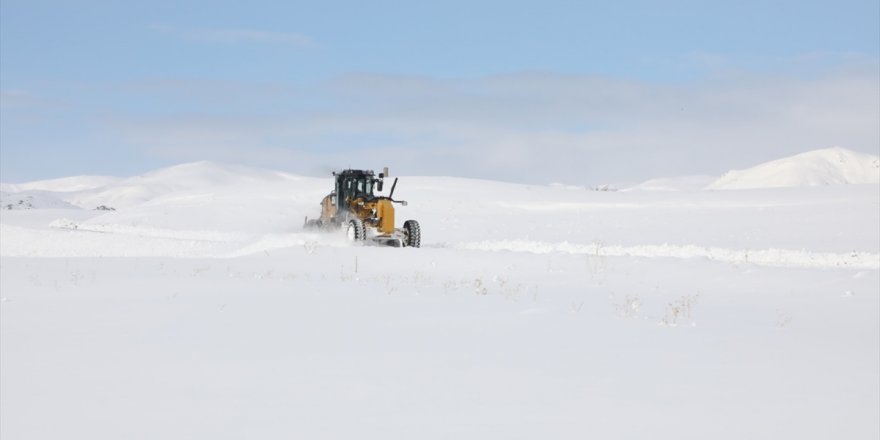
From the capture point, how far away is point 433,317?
10.8 m

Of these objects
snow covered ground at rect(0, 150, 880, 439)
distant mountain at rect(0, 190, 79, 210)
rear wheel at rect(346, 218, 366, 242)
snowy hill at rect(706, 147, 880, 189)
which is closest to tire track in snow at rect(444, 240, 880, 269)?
snow covered ground at rect(0, 150, 880, 439)

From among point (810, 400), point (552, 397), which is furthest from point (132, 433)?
point (810, 400)

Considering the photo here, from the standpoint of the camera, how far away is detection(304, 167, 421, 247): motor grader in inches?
1059

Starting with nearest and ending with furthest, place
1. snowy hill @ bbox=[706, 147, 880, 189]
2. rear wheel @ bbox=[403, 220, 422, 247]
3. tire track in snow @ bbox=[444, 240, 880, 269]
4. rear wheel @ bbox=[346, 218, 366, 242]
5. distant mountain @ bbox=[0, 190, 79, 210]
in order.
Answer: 1. tire track in snow @ bbox=[444, 240, 880, 269]
2. rear wheel @ bbox=[346, 218, 366, 242]
3. rear wheel @ bbox=[403, 220, 422, 247]
4. distant mountain @ bbox=[0, 190, 79, 210]
5. snowy hill @ bbox=[706, 147, 880, 189]

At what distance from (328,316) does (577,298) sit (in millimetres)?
5629

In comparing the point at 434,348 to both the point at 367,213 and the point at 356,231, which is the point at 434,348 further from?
the point at 367,213

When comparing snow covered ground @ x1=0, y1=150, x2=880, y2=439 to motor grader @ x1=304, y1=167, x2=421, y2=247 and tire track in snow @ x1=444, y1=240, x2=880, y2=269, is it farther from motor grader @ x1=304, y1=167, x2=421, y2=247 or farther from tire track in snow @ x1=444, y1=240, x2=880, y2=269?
motor grader @ x1=304, y1=167, x2=421, y2=247

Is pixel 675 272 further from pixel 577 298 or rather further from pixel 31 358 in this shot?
pixel 31 358

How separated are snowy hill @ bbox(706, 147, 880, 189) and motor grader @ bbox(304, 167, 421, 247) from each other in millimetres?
152313

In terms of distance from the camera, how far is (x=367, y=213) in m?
27.7

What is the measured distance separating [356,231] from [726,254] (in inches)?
427

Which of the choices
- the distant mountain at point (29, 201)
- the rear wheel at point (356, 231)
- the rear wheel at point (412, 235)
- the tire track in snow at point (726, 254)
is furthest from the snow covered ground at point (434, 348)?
the distant mountain at point (29, 201)

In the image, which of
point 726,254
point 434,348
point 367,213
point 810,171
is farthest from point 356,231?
point 810,171

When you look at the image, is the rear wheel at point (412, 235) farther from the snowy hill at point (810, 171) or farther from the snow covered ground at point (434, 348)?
the snowy hill at point (810, 171)
